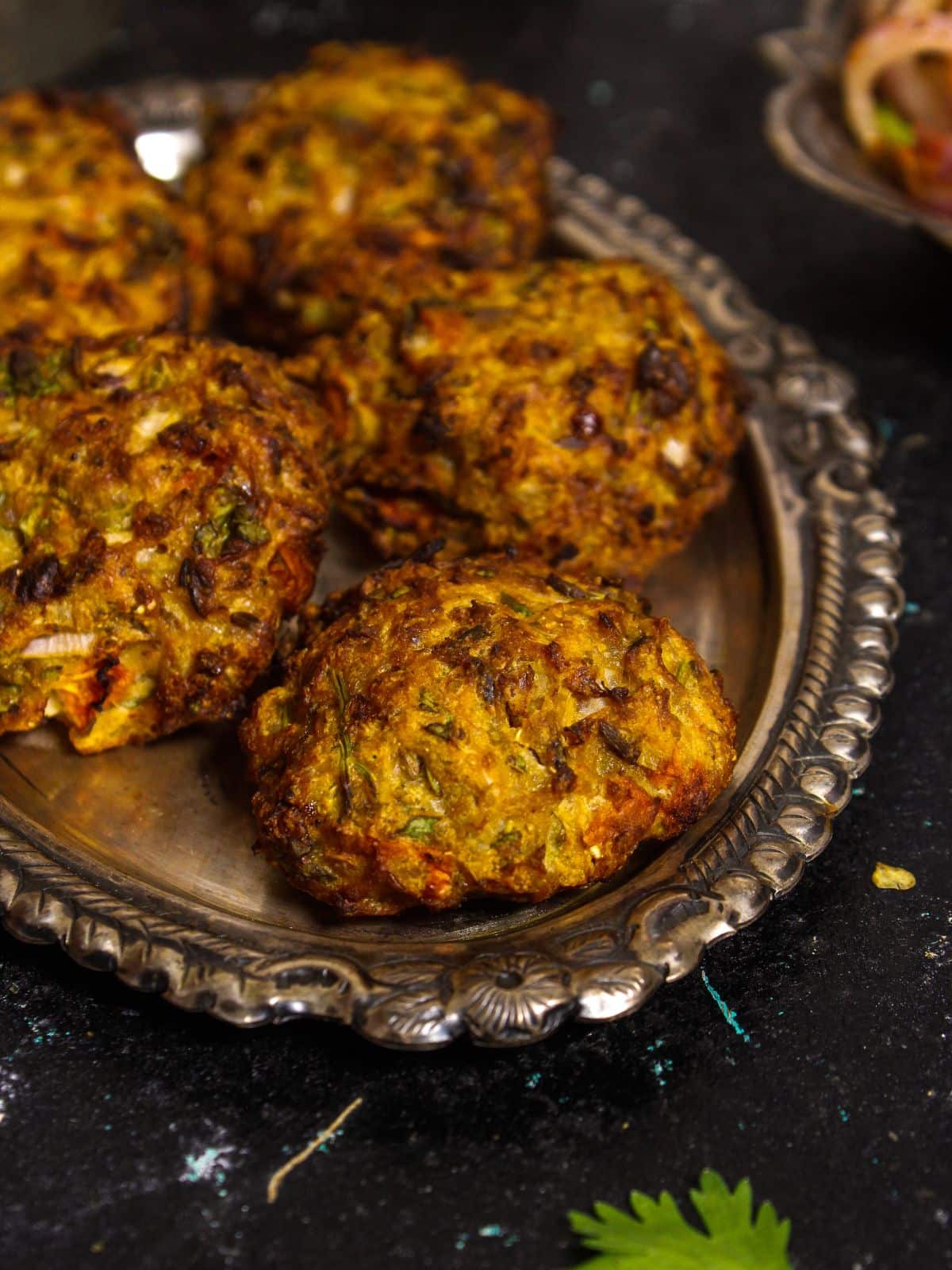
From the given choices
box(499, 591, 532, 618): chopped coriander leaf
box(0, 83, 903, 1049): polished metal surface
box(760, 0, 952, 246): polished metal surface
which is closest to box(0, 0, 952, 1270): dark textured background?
box(0, 83, 903, 1049): polished metal surface

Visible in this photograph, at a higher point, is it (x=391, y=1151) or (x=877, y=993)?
(x=877, y=993)

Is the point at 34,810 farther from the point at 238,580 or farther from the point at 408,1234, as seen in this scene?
the point at 408,1234

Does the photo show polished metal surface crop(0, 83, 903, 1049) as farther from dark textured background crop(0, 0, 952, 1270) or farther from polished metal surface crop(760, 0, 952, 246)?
polished metal surface crop(760, 0, 952, 246)

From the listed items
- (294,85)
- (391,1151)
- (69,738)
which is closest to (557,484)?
(69,738)

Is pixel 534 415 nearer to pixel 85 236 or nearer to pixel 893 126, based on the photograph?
pixel 85 236

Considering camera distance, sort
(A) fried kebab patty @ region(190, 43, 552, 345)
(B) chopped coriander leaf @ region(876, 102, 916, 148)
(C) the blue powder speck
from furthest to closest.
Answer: (B) chopped coriander leaf @ region(876, 102, 916, 148), (A) fried kebab patty @ region(190, 43, 552, 345), (C) the blue powder speck

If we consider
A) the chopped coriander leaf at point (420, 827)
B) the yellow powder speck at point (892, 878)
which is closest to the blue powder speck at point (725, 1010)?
the yellow powder speck at point (892, 878)
